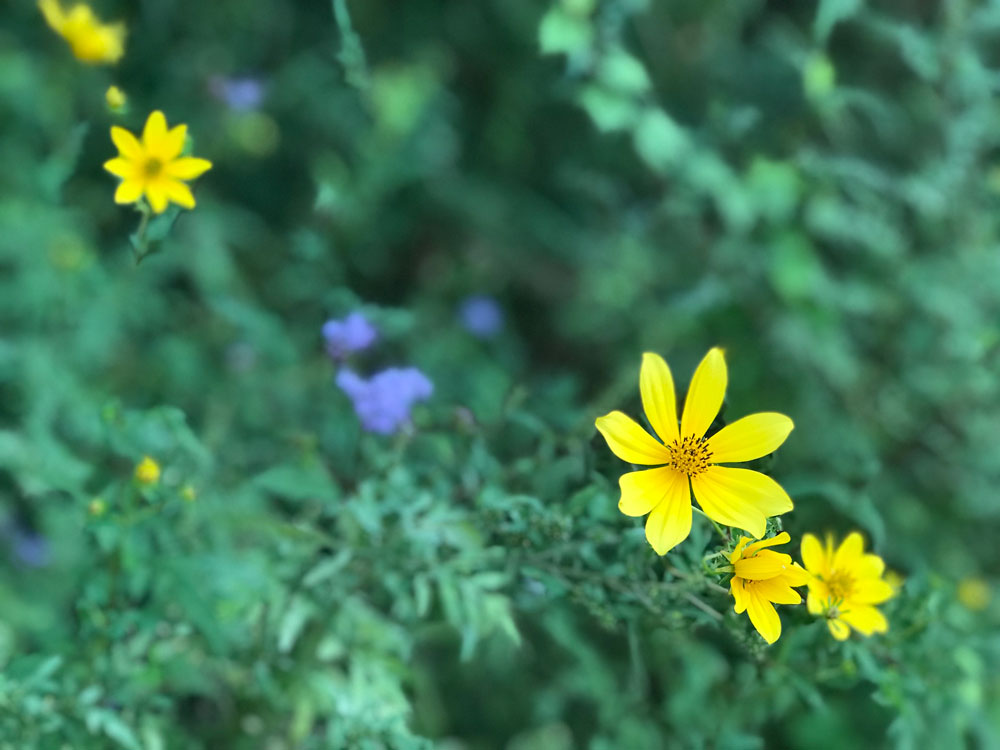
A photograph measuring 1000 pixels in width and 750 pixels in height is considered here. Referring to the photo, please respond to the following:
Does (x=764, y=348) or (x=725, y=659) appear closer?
(x=725, y=659)

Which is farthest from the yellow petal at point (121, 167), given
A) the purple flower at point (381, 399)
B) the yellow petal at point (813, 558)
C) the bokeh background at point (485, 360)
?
the yellow petal at point (813, 558)

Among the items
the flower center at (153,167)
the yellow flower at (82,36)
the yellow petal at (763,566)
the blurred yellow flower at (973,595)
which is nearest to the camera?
the yellow petal at (763,566)

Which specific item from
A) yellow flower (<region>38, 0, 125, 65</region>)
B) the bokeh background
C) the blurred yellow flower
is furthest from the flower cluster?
yellow flower (<region>38, 0, 125, 65</region>)

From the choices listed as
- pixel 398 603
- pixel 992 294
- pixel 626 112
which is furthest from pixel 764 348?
pixel 398 603

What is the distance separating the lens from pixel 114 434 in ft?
5.62

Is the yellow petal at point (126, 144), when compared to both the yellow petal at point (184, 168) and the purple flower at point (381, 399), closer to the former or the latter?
the yellow petal at point (184, 168)

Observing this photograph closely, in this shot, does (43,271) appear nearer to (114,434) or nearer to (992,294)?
(114,434)

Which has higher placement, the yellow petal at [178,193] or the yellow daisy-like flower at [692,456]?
the yellow petal at [178,193]

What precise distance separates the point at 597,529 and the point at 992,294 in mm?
1809

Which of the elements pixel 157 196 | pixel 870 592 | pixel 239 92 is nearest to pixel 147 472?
pixel 157 196

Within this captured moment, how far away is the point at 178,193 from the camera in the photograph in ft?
5.15

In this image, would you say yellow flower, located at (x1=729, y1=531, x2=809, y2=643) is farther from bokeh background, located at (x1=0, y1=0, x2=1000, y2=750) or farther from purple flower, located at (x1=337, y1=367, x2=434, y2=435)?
purple flower, located at (x1=337, y1=367, x2=434, y2=435)

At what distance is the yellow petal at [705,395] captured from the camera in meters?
1.43

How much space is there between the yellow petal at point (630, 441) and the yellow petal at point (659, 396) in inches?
0.9
